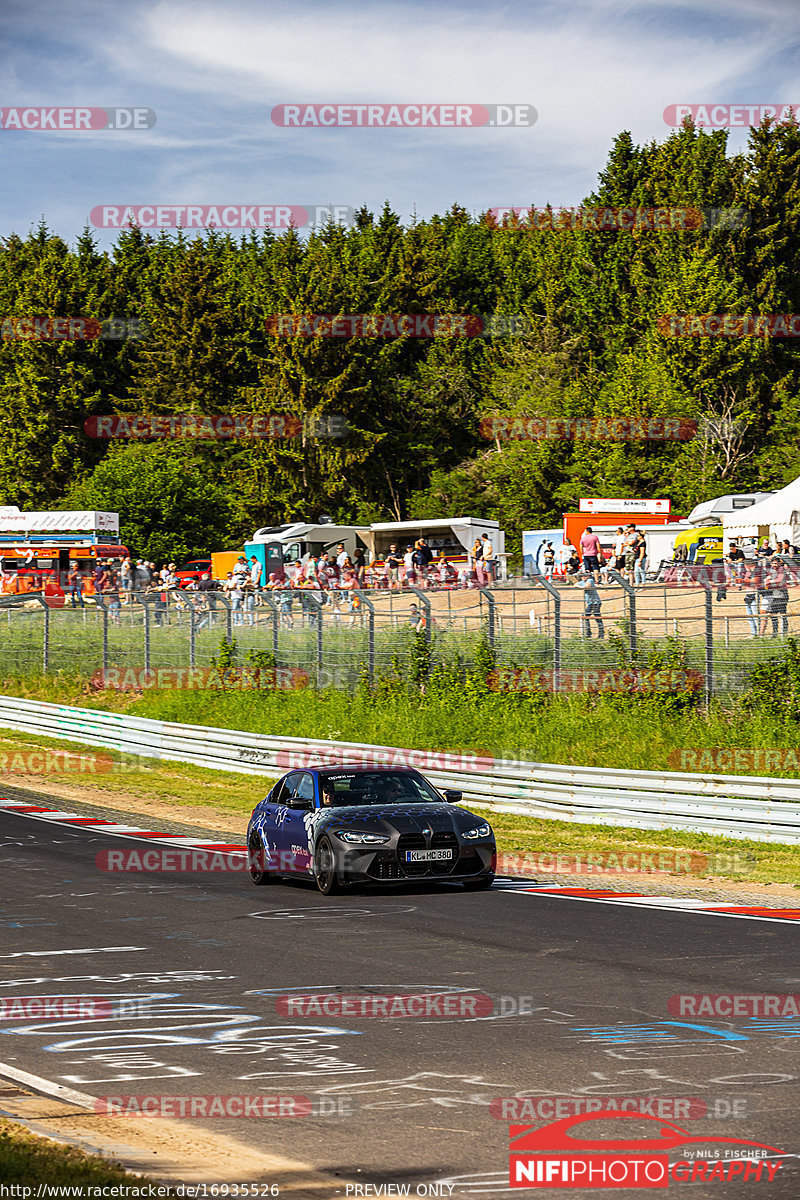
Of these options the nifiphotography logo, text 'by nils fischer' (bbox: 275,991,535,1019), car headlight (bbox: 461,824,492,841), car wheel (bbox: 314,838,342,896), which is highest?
the nifiphotography logo

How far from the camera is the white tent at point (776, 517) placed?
108 ft

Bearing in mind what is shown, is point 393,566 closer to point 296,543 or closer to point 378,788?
point 296,543

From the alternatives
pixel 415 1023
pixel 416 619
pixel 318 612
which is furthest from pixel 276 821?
pixel 318 612

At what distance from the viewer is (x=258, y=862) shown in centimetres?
1622

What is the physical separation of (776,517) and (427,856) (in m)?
21.3

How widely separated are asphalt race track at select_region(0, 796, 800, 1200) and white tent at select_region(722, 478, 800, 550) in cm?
2017

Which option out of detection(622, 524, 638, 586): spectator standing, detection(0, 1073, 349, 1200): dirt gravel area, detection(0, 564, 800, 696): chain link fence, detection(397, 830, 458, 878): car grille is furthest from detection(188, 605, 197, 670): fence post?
detection(0, 1073, 349, 1200): dirt gravel area

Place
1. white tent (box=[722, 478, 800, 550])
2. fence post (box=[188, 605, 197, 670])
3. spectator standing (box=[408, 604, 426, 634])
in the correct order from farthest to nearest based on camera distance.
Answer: white tent (box=[722, 478, 800, 550]) → fence post (box=[188, 605, 197, 670]) → spectator standing (box=[408, 604, 426, 634])

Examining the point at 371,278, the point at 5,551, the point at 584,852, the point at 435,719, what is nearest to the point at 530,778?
the point at 584,852

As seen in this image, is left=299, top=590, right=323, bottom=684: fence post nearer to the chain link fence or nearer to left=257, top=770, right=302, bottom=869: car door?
the chain link fence

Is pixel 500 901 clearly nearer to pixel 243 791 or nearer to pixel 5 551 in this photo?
pixel 243 791

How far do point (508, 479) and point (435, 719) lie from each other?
43000mm

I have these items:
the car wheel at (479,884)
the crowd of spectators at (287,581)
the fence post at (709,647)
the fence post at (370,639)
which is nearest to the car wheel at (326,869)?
the car wheel at (479,884)

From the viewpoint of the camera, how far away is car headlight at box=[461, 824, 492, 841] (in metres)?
14.6
